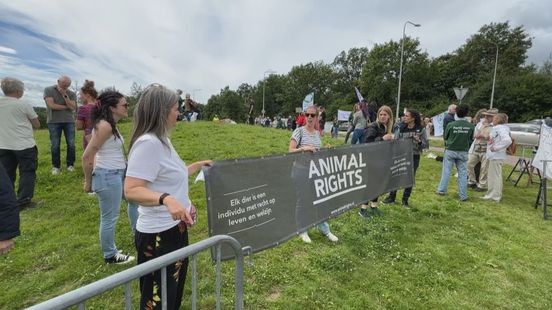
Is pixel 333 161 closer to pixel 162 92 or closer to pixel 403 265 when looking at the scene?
pixel 403 265

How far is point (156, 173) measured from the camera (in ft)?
6.75

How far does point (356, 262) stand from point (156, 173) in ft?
9.67

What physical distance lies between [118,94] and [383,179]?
4.10 meters

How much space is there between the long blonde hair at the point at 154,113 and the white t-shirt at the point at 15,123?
153 inches

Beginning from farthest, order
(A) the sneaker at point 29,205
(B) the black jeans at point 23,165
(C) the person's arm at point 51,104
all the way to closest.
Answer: (C) the person's arm at point 51,104 < (A) the sneaker at point 29,205 < (B) the black jeans at point 23,165

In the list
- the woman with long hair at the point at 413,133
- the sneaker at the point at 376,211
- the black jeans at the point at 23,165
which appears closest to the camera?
the black jeans at the point at 23,165

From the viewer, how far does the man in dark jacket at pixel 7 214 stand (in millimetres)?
1808

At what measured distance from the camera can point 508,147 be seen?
23.5ft

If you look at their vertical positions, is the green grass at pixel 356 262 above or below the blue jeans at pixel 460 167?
below

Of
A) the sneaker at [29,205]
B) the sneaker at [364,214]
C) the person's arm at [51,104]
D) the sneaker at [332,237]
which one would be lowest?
the sneaker at [332,237]

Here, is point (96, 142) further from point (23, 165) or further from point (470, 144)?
point (470, 144)

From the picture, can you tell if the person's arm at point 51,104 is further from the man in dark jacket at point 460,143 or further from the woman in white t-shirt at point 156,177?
the man in dark jacket at point 460,143

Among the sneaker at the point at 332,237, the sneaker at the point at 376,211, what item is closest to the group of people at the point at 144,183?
the sneaker at the point at 332,237

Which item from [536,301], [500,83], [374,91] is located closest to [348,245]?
[536,301]
